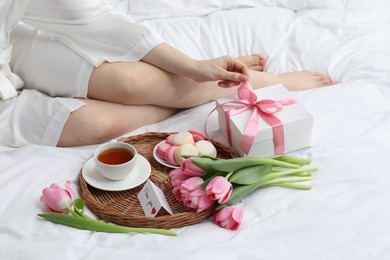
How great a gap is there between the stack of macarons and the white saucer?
5 cm

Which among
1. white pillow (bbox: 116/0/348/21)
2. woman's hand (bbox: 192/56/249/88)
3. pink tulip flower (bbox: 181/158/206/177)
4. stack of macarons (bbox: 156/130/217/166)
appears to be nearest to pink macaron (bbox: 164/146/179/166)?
stack of macarons (bbox: 156/130/217/166)

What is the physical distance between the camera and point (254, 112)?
131cm

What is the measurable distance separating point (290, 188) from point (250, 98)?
24cm

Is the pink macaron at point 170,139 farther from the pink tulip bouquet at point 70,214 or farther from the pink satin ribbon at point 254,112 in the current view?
the pink tulip bouquet at point 70,214

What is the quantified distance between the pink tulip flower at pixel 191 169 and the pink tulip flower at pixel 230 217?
9cm

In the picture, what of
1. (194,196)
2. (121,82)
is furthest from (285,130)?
(121,82)

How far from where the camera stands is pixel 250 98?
4.43 ft

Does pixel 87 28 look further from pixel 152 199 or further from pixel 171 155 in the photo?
pixel 152 199

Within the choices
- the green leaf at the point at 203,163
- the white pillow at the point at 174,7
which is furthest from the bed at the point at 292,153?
the green leaf at the point at 203,163

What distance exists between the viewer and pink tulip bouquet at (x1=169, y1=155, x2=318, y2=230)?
112 cm

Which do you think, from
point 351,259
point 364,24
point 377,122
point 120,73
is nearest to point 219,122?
point 120,73

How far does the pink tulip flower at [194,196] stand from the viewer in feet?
3.70

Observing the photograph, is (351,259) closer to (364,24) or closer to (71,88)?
(71,88)

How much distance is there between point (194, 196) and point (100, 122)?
351mm
